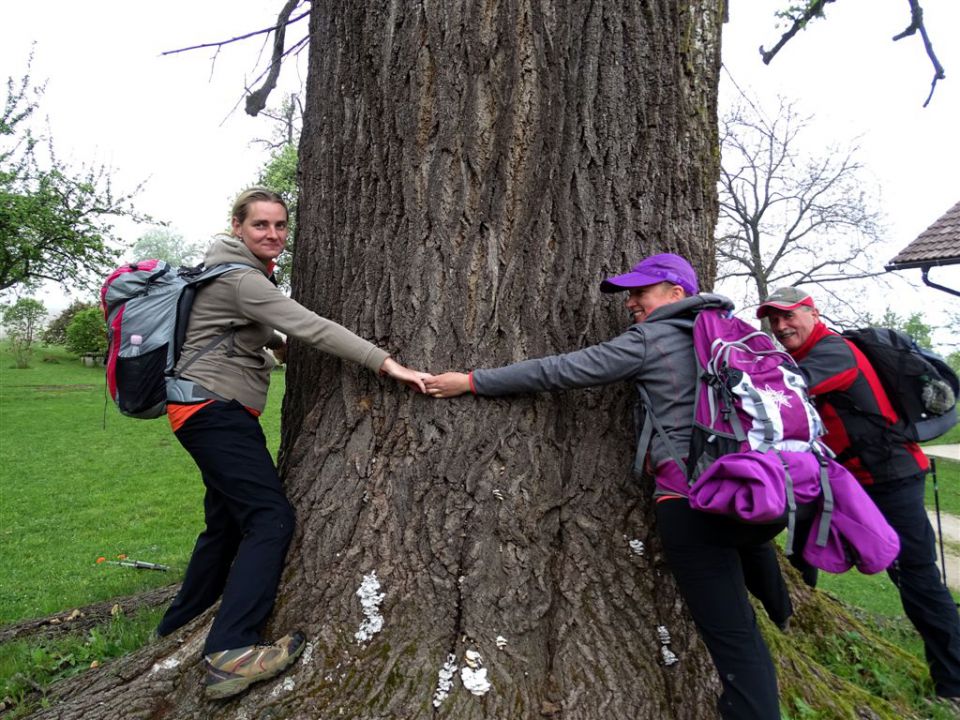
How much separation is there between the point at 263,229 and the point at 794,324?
2.45 metres

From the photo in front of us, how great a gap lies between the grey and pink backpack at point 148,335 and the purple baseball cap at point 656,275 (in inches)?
59.9

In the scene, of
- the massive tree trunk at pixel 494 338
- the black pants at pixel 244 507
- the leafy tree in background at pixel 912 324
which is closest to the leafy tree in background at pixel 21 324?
the black pants at pixel 244 507

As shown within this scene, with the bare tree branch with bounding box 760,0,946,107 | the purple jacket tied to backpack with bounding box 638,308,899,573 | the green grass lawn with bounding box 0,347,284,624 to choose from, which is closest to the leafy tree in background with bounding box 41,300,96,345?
the green grass lawn with bounding box 0,347,284,624

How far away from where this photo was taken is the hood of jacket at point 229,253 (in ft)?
9.17

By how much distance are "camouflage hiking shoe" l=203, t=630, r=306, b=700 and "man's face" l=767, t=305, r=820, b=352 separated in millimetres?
2536

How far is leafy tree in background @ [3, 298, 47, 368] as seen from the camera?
27922mm

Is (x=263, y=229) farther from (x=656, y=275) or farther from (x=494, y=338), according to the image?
(x=656, y=275)

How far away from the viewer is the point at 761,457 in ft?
6.94

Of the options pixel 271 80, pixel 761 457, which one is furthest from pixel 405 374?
pixel 271 80

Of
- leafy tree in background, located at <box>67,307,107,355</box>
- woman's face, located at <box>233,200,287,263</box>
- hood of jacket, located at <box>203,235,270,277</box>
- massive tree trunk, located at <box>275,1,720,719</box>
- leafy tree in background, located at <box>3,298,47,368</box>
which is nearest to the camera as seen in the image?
massive tree trunk, located at <box>275,1,720,719</box>

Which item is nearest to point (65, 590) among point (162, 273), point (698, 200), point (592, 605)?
point (162, 273)

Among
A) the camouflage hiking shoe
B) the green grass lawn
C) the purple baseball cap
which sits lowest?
the green grass lawn

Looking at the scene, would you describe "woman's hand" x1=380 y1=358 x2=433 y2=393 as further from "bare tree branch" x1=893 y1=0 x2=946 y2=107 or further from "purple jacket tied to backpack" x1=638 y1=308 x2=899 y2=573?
"bare tree branch" x1=893 y1=0 x2=946 y2=107

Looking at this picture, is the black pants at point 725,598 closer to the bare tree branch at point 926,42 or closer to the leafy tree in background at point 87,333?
the bare tree branch at point 926,42
